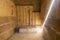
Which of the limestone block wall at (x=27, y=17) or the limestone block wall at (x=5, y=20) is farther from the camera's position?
the limestone block wall at (x=27, y=17)

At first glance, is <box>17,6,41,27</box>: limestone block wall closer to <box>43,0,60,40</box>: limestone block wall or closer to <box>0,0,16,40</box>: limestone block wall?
<box>0,0,16,40</box>: limestone block wall

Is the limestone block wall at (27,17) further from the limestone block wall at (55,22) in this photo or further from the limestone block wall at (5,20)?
the limestone block wall at (55,22)

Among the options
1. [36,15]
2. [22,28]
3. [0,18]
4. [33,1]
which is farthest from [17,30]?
[0,18]

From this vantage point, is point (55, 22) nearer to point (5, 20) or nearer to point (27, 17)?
point (5, 20)

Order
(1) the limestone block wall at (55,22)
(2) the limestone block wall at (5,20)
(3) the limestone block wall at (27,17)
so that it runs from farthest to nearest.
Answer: (3) the limestone block wall at (27,17), (2) the limestone block wall at (5,20), (1) the limestone block wall at (55,22)

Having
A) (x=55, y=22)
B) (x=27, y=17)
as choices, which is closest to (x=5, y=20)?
(x=55, y=22)

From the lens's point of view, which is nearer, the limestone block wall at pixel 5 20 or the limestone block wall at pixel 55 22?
the limestone block wall at pixel 55 22

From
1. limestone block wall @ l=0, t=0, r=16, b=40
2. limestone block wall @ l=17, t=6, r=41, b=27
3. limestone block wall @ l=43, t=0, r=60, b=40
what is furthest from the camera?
limestone block wall @ l=17, t=6, r=41, b=27

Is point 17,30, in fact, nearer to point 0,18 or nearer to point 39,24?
point 39,24

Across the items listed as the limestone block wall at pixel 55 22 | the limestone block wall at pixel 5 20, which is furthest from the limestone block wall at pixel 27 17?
the limestone block wall at pixel 55 22

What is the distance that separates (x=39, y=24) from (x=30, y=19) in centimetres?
65

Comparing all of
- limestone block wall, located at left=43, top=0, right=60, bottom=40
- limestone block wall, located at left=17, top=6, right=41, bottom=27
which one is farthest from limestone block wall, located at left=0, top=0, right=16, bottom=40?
limestone block wall, located at left=17, top=6, right=41, bottom=27

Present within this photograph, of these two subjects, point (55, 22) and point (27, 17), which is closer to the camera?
point (55, 22)

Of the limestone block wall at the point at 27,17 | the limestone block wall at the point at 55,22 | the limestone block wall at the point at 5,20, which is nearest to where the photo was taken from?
the limestone block wall at the point at 55,22
